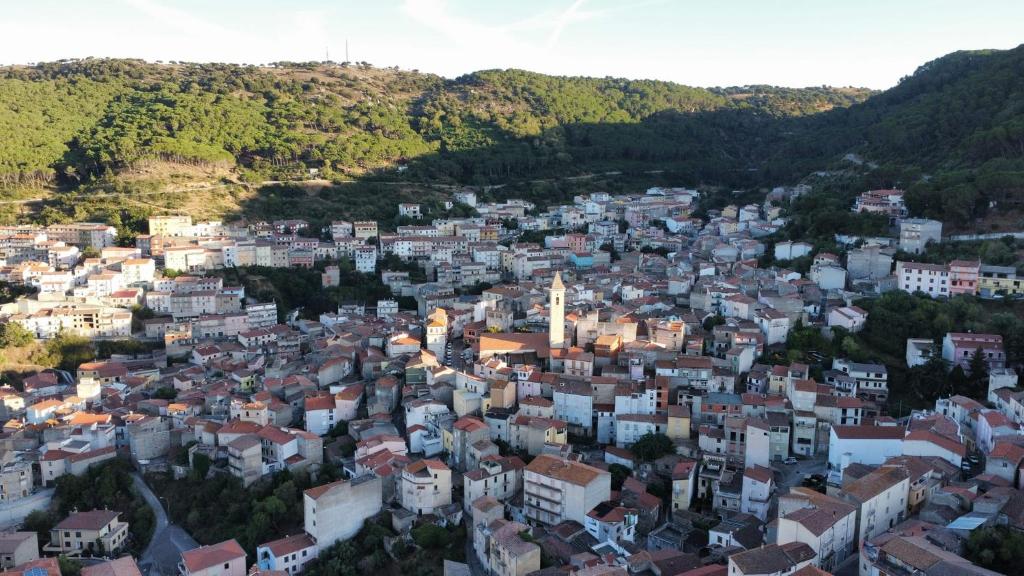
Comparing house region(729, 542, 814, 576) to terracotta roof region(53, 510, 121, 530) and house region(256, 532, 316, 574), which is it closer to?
house region(256, 532, 316, 574)

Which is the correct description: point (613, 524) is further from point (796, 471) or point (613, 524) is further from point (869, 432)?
point (869, 432)

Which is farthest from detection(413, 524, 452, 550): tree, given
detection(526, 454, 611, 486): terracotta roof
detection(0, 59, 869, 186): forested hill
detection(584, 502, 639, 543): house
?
detection(0, 59, 869, 186): forested hill

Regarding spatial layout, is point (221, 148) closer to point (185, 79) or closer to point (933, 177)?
point (185, 79)

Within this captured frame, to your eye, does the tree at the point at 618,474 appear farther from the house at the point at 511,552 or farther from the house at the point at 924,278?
the house at the point at 924,278

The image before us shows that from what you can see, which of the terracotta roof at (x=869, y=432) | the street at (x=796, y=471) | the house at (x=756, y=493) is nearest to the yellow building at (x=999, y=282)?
the terracotta roof at (x=869, y=432)

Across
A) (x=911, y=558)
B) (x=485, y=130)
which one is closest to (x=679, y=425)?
(x=911, y=558)

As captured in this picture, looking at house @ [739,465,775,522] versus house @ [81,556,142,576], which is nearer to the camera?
house @ [81,556,142,576]
